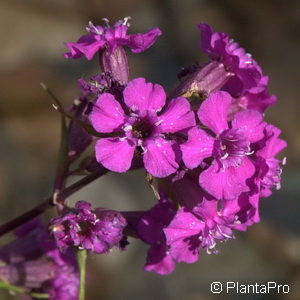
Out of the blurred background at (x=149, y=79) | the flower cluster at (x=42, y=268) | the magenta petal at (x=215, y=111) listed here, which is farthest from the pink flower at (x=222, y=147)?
the blurred background at (x=149, y=79)

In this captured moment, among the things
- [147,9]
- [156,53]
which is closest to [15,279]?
[156,53]

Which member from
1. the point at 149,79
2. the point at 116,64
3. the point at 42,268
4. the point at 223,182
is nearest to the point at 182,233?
the point at 223,182

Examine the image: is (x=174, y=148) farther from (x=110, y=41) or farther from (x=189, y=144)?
(x=110, y=41)

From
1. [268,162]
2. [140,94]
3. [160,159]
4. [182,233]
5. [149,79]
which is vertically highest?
[140,94]

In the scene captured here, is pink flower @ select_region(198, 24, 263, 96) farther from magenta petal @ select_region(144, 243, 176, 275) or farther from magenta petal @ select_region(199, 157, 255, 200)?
magenta petal @ select_region(144, 243, 176, 275)

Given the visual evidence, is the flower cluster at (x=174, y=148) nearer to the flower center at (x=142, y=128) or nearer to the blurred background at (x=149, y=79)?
the flower center at (x=142, y=128)
